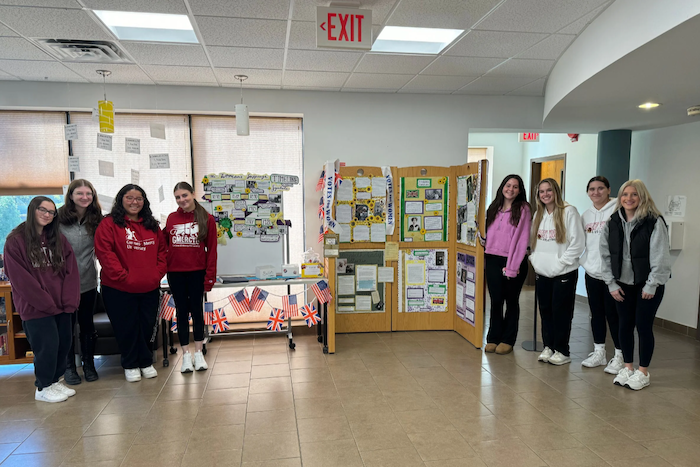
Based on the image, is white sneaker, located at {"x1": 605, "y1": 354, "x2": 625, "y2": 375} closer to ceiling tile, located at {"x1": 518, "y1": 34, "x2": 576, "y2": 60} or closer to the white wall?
the white wall

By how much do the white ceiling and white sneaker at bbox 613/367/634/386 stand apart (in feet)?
8.33

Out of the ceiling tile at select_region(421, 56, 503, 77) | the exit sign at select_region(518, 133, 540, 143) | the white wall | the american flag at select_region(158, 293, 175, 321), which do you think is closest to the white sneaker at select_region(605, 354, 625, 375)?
the white wall

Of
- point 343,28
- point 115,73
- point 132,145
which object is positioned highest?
point 115,73

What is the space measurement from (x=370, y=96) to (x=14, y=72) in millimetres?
3450

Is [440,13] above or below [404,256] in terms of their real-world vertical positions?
above

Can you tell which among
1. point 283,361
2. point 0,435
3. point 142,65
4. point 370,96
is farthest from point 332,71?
point 0,435

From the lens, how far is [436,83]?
4629 millimetres

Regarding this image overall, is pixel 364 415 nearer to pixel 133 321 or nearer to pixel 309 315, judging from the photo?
pixel 309 315

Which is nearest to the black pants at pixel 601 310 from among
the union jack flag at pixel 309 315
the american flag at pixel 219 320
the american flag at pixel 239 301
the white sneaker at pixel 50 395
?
the union jack flag at pixel 309 315

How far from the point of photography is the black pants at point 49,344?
303 centimetres

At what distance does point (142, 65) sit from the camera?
12.9 feet

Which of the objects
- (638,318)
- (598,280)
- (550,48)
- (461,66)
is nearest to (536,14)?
(550,48)

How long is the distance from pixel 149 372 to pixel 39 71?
2.94 metres

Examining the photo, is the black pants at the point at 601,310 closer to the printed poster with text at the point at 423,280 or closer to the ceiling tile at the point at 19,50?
the printed poster with text at the point at 423,280
